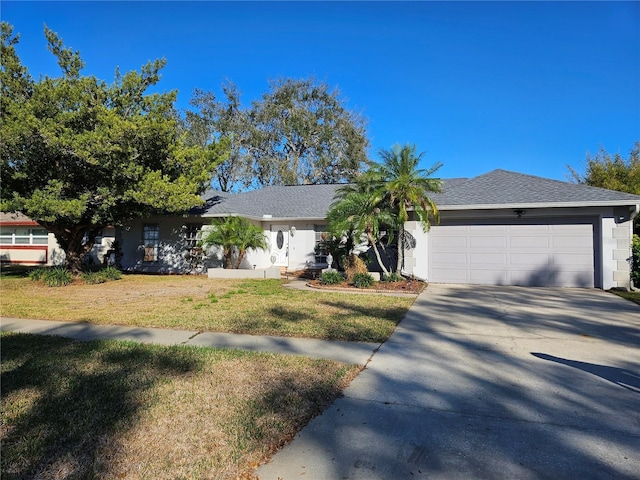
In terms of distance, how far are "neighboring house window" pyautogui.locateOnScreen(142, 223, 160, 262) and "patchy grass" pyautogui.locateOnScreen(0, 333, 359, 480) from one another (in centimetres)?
1392

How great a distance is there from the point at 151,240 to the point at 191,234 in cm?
211

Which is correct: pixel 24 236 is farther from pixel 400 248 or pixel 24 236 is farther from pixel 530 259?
pixel 530 259

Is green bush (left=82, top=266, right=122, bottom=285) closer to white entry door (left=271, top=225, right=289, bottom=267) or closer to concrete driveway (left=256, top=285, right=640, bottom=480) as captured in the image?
white entry door (left=271, top=225, right=289, bottom=267)

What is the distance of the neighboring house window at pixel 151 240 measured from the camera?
1953 centimetres

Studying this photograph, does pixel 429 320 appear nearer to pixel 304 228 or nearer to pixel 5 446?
pixel 5 446

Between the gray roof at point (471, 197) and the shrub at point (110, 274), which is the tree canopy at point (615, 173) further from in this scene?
the shrub at point (110, 274)

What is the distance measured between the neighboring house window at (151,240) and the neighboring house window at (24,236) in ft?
34.8

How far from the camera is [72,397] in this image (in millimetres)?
4148

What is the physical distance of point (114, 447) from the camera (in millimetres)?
3180

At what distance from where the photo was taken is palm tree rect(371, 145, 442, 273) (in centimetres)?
1277

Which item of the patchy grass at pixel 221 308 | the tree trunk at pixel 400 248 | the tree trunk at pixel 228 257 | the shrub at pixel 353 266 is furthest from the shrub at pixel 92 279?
the tree trunk at pixel 400 248

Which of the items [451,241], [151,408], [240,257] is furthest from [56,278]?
[451,241]

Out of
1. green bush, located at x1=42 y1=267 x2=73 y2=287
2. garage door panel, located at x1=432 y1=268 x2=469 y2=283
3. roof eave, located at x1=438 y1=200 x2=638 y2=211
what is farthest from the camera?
garage door panel, located at x1=432 y1=268 x2=469 y2=283

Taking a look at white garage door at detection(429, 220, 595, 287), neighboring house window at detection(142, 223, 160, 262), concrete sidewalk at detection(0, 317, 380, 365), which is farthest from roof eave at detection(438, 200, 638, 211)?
neighboring house window at detection(142, 223, 160, 262)
